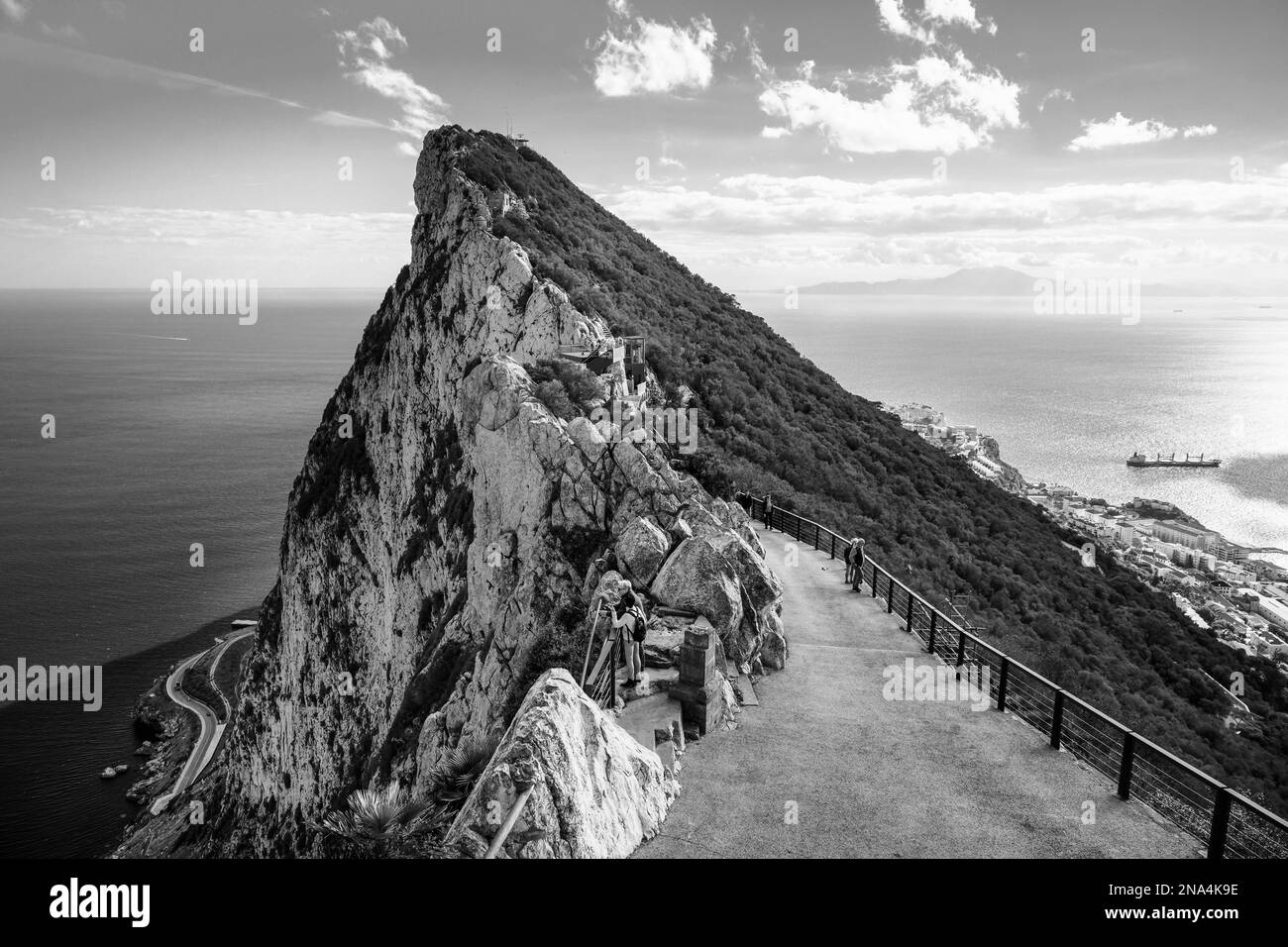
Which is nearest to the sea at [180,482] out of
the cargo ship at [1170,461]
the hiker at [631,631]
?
the cargo ship at [1170,461]

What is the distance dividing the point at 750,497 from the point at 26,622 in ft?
196

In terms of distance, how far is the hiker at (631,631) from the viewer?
423 inches

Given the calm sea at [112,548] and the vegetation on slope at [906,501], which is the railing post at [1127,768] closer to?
the vegetation on slope at [906,501]

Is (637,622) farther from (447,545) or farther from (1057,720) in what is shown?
(447,545)

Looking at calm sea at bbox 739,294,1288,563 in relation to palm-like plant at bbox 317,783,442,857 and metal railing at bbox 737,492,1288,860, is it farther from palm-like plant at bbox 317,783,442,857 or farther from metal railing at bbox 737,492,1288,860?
palm-like plant at bbox 317,783,442,857

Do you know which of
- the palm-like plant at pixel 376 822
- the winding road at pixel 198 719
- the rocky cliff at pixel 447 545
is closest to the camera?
the palm-like plant at pixel 376 822

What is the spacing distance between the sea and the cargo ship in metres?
1.81

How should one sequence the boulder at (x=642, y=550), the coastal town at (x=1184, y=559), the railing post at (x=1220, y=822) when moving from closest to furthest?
the railing post at (x=1220, y=822)
the boulder at (x=642, y=550)
the coastal town at (x=1184, y=559)

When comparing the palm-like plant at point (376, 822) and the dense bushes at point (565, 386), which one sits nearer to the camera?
the palm-like plant at point (376, 822)

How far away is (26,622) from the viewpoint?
5519cm

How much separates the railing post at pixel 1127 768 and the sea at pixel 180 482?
1833 inches

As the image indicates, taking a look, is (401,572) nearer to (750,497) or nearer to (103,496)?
(750,497)

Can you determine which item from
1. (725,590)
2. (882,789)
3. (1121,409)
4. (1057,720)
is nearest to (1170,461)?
(1121,409)
